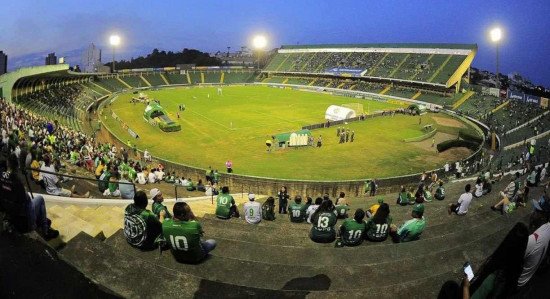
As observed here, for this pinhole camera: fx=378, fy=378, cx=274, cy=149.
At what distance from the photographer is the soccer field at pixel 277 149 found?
30.6 metres

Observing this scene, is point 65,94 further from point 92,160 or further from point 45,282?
point 45,282

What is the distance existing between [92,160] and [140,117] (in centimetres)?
3112

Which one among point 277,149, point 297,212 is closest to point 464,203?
point 297,212

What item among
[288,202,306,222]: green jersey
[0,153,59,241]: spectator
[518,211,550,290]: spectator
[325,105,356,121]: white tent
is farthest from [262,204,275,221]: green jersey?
[325,105,356,121]: white tent

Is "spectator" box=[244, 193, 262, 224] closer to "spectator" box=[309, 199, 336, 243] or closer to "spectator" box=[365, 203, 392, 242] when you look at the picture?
"spectator" box=[309, 199, 336, 243]

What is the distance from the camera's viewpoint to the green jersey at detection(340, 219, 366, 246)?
8.44 meters

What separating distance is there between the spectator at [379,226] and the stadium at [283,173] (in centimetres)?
18

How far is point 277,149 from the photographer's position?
118 ft

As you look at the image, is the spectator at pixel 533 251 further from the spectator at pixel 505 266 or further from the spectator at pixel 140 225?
the spectator at pixel 140 225

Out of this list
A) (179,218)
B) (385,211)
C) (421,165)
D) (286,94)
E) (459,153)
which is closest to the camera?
(179,218)

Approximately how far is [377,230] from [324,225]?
4.06ft

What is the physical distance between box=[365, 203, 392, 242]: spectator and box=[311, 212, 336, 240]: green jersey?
2.74 ft

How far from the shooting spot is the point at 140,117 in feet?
168

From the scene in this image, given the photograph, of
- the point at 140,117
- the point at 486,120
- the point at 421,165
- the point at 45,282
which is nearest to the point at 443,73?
the point at 486,120
